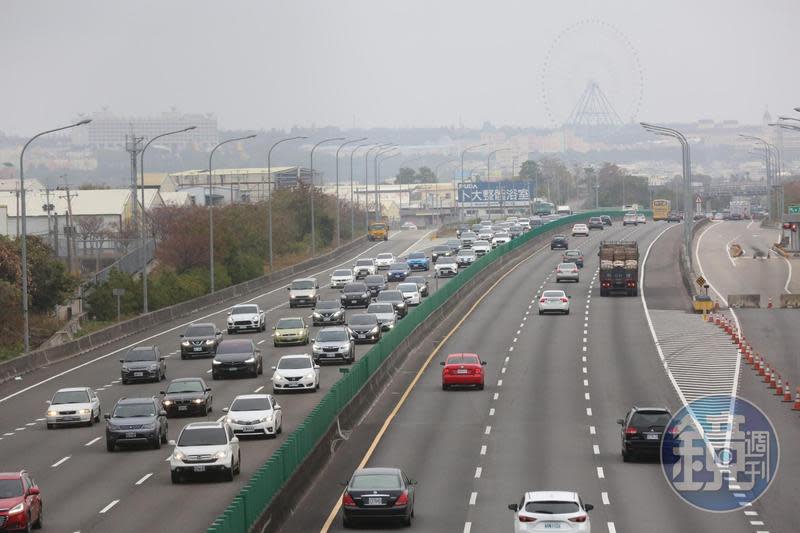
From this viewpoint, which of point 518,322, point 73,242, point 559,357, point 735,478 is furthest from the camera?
point 73,242

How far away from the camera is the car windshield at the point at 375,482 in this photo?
27531 millimetres

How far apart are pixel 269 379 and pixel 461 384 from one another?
7224mm

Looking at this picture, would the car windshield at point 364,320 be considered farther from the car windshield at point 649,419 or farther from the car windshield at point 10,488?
the car windshield at point 10,488

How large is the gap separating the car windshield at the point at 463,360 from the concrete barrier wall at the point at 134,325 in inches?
665

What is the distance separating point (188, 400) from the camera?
4275cm

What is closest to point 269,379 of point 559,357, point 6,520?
point 559,357

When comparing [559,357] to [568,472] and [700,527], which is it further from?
[700,527]

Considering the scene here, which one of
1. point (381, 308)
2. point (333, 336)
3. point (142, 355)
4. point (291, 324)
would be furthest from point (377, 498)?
point (381, 308)

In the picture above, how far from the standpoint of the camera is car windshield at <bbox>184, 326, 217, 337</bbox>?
198 feet

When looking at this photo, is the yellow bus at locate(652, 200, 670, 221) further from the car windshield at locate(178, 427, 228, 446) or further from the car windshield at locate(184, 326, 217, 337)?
the car windshield at locate(178, 427, 228, 446)

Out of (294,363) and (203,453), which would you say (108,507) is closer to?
(203,453)

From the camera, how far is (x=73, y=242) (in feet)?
384

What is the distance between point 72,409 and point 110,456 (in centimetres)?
587

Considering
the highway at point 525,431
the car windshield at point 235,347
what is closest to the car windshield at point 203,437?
the highway at point 525,431
